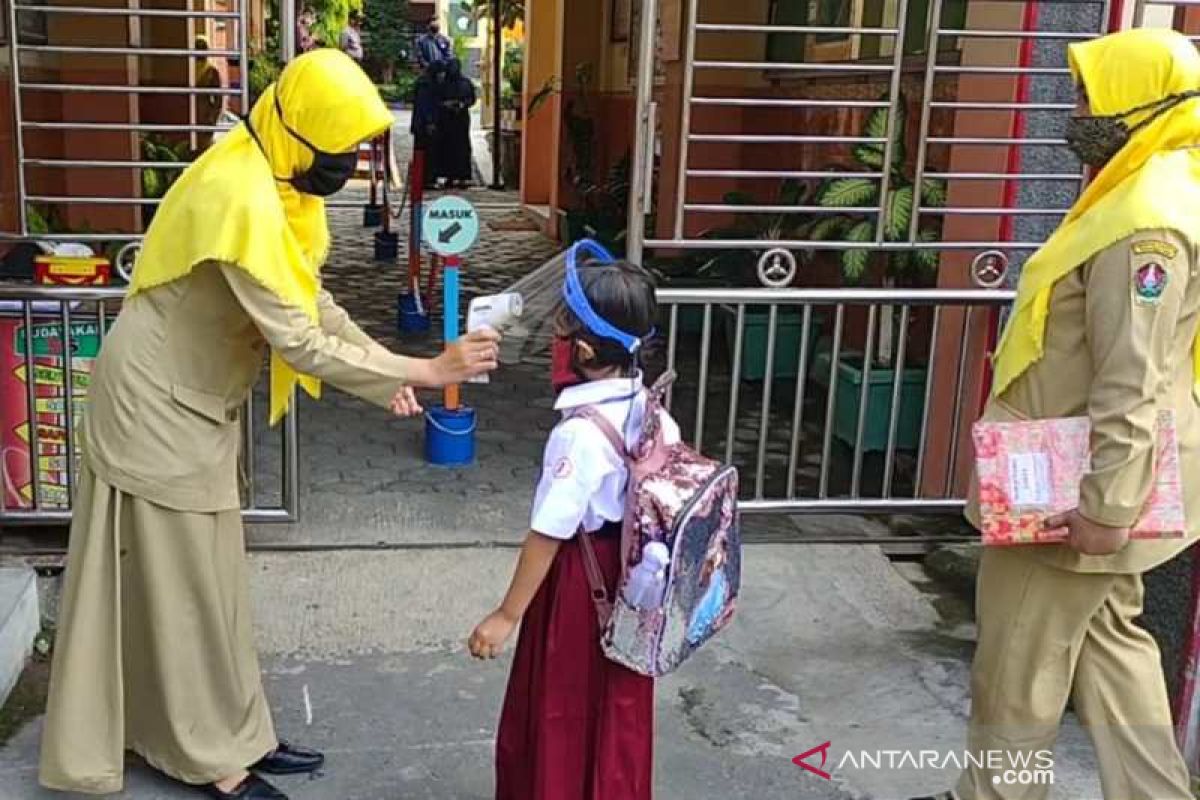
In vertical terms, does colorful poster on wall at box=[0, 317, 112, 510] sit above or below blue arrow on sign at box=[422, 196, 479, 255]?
below

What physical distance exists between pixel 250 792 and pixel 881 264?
364 centimetres

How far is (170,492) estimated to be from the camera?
2.76 metres

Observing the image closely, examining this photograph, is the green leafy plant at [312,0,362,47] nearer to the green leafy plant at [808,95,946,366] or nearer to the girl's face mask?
the green leafy plant at [808,95,946,366]

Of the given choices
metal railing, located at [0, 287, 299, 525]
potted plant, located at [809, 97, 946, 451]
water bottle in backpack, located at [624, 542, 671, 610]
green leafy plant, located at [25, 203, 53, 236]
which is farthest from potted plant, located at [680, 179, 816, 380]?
water bottle in backpack, located at [624, 542, 671, 610]

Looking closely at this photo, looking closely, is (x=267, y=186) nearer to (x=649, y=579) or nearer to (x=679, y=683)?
(x=649, y=579)

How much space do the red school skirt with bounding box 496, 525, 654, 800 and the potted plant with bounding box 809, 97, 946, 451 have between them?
2761 millimetres

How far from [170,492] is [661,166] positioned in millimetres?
6020

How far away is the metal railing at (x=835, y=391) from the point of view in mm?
4441

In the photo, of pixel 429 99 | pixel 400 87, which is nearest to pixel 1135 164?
pixel 429 99

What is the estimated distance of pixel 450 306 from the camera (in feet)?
15.1

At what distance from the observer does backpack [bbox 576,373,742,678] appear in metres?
A: 2.29

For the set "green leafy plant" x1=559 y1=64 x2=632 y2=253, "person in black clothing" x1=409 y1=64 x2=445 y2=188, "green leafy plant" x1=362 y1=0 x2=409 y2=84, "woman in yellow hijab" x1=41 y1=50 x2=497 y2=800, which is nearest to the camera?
"woman in yellow hijab" x1=41 y1=50 x2=497 y2=800

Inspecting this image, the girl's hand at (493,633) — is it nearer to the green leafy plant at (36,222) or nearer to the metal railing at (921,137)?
the metal railing at (921,137)

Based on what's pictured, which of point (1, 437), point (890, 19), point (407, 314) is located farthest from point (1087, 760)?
point (407, 314)
